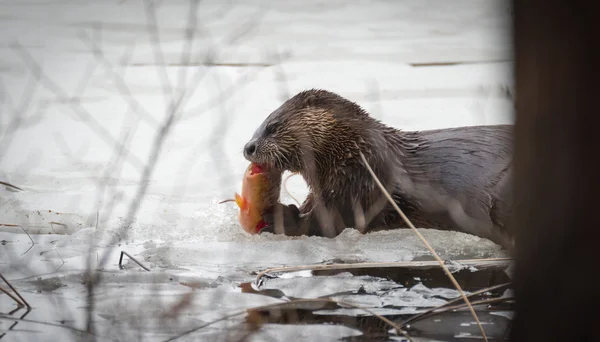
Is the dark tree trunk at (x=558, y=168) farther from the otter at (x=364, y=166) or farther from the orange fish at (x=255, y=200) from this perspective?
the orange fish at (x=255, y=200)

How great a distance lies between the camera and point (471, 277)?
142 inches

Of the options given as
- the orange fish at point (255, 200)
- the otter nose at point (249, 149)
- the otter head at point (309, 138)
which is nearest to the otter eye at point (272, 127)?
the otter head at point (309, 138)

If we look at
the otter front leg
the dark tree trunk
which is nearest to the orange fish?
the otter front leg

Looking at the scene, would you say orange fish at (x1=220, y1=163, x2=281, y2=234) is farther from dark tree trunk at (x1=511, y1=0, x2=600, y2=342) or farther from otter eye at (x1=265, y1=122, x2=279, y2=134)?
dark tree trunk at (x1=511, y1=0, x2=600, y2=342)

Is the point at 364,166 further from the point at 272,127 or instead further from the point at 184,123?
the point at 184,123

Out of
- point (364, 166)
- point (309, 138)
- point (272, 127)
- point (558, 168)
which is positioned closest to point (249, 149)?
point (272, 127)

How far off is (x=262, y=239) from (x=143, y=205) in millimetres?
843

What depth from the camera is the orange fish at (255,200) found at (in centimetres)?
414

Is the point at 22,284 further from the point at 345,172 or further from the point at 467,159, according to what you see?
the point at 467,159

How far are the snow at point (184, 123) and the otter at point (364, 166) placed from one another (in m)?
0.14

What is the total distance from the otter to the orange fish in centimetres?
6

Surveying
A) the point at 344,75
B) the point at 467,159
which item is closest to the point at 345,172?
the point at 467,159

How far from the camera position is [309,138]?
13.9 feet

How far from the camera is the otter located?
13.4ft
